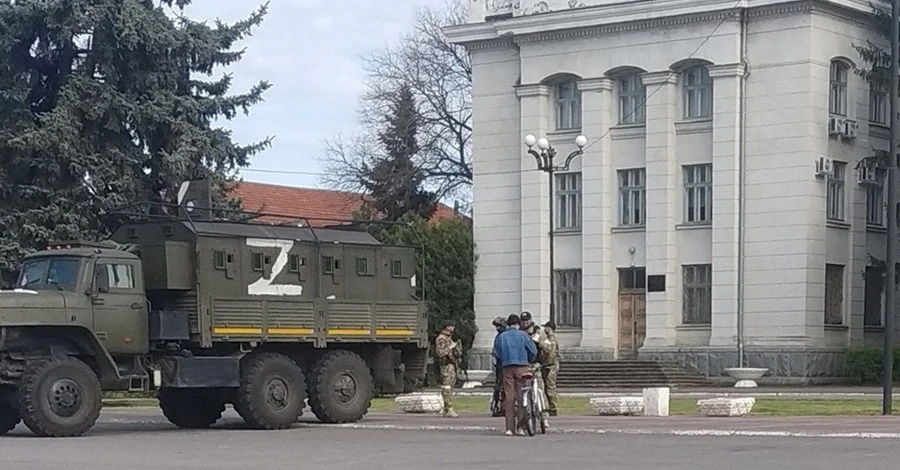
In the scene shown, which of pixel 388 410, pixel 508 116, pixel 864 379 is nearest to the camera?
pixel 388 410

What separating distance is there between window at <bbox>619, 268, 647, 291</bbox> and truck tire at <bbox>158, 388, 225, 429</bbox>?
2684 cm

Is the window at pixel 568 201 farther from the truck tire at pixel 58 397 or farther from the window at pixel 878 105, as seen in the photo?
the truck tire at pixel 58 397

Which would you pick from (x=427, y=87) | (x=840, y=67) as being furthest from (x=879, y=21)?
(x=427, y=87)

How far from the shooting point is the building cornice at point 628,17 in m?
50.6

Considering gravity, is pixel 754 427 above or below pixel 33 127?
below

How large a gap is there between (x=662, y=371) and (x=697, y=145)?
281 inches

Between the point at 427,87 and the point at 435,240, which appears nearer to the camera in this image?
the point at 435,240

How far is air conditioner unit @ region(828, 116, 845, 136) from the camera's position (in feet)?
167

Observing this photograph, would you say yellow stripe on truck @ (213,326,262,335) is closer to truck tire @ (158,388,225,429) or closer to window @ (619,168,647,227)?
truck tire @ (158,388,225,429)

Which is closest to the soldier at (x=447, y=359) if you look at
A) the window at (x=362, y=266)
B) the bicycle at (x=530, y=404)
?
the window at (x=362, y=266)

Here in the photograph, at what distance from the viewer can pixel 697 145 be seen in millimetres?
52531

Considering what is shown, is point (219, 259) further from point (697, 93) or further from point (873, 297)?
point (873, 297)

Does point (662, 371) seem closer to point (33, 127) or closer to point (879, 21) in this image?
point (879, 21)

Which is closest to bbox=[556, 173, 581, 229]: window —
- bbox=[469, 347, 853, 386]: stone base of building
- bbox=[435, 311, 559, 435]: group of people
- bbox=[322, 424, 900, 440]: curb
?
bbox=[469, 347, 853, 386]: stone base of building
